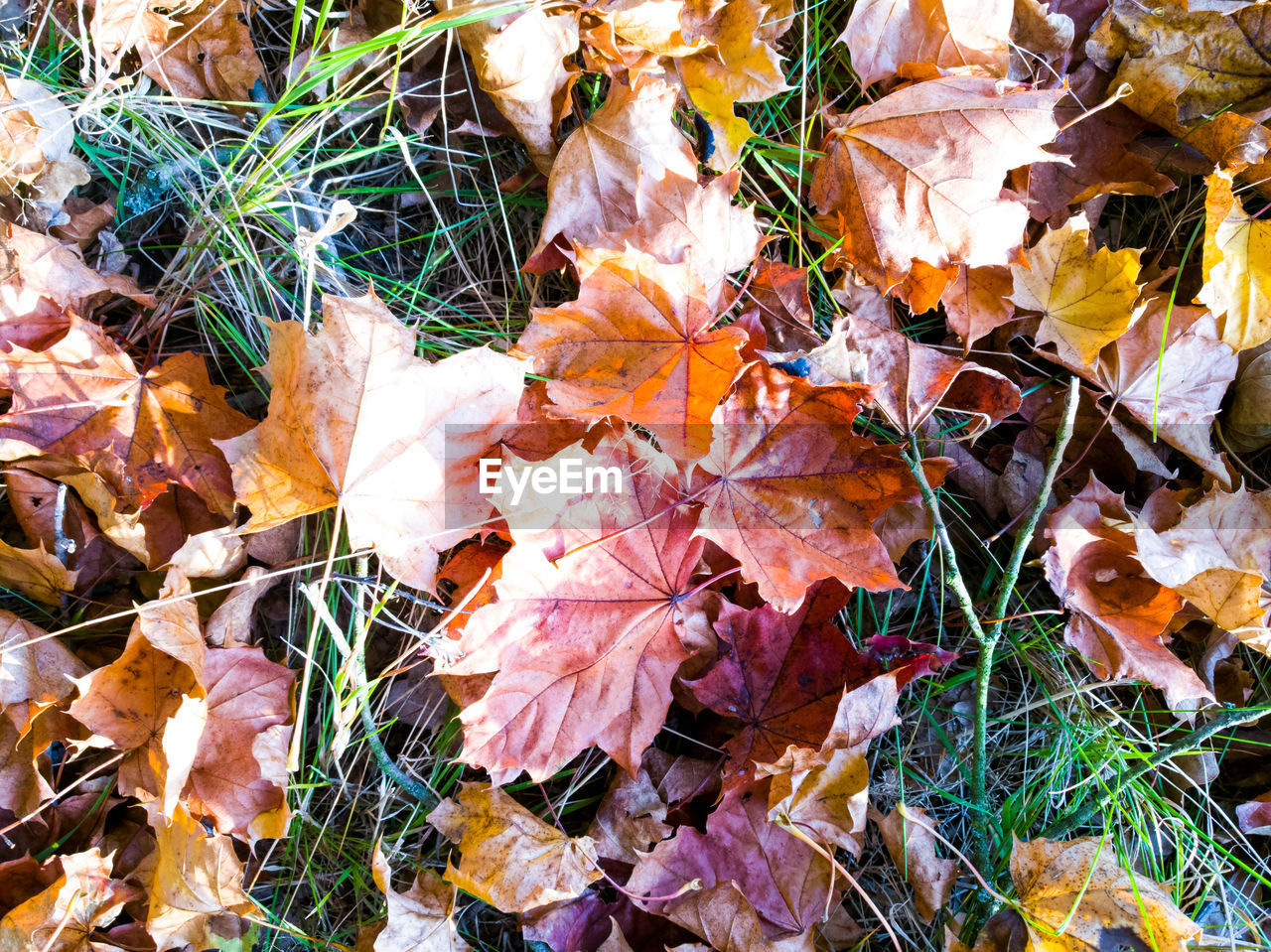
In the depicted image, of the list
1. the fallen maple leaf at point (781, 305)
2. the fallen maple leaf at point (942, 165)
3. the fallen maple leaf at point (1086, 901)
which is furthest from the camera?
the fallen maple leaf at point (781, 305)

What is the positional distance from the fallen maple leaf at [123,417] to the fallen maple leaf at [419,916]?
75 cm

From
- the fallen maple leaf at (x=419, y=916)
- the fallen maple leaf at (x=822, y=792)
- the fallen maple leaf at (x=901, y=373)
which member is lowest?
the fallen maple leaf at (x=419, y=916)

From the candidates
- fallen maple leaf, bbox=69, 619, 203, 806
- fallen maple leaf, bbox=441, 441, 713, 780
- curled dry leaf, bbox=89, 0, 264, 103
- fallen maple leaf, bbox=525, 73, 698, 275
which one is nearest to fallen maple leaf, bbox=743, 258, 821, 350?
fallen maple leaf, bbox=525, 73, 698, 275

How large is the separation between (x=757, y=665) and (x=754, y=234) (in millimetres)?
775

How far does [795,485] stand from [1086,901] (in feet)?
2.76

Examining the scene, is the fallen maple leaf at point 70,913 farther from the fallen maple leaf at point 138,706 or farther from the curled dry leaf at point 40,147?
the curled dry leaf at point 40,147

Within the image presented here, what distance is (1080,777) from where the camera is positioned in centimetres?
160

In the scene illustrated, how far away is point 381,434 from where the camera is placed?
4.46ft

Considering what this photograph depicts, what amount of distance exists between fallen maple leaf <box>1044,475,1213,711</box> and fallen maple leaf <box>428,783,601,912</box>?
97 cm

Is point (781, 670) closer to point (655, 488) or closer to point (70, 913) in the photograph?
point (655, 488)

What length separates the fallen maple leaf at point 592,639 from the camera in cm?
135

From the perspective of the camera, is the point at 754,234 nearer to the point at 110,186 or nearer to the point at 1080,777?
the point at 1080,777

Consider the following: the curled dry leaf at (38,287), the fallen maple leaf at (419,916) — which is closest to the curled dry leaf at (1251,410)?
the fallen maple leaf at (419,916)

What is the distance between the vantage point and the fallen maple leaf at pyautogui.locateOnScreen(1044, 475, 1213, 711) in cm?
144
